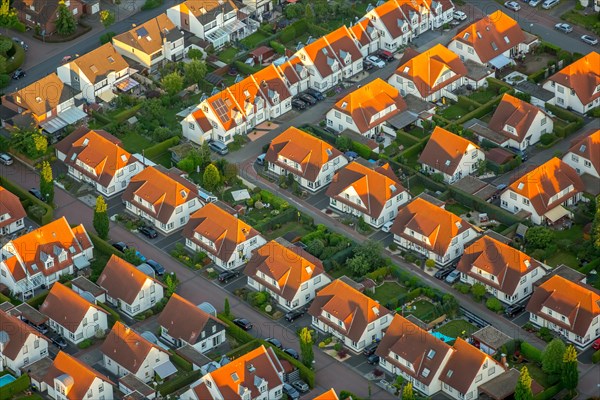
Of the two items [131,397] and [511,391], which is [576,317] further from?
[131,397]

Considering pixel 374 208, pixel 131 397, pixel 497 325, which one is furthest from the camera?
pixel 374 208

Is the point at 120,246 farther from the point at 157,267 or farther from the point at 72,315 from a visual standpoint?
the point at 72,315

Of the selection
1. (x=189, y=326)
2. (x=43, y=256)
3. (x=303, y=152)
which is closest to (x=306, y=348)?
(x=189, y=326)

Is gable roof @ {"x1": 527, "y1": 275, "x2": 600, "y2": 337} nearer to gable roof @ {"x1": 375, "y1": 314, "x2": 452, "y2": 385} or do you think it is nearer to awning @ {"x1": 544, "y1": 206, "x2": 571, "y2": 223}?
gable roof @ {"x1": 375, "y1": 314, "x2": 452, "y2": 385}

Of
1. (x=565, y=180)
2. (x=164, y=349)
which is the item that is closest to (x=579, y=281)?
(x=565, y=180)

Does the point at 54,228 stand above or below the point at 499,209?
above

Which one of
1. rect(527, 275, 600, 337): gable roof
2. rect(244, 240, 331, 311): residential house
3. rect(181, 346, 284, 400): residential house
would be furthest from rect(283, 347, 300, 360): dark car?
rect(527, 275, 600, 337): gable roof
